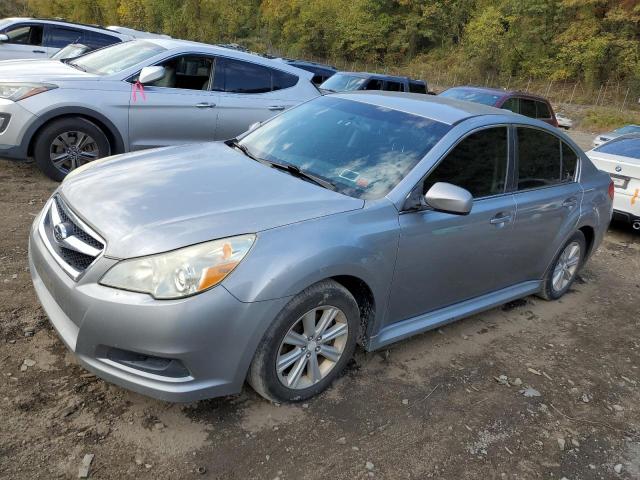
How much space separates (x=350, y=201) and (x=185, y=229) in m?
0.95

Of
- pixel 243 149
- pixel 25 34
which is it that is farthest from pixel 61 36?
pixel 243 149

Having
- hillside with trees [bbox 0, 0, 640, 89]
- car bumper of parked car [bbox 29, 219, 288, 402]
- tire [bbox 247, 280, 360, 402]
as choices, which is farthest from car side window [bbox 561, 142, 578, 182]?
hillside with trees [bbox 0, 0, 640, 89]

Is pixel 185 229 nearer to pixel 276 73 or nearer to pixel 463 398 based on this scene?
pixel 463 398

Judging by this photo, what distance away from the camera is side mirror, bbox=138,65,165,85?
5.77 metres

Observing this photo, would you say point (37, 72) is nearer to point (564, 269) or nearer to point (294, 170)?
point (294, 170)

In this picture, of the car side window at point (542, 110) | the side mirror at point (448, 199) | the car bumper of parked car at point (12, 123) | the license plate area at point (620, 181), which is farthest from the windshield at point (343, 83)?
the side mirror at point (448, 199)

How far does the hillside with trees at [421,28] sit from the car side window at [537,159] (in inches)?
1510

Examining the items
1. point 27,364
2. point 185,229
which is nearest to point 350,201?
point 185,229

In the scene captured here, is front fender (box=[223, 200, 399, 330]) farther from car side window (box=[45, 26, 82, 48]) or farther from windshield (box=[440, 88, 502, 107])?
car side window (box=[45, 26, 82, 48])

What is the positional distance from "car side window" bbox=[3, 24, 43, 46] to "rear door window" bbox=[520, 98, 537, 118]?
9.87m

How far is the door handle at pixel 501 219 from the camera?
3.62 m

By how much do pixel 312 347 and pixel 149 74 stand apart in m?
4.12

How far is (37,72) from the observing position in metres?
5.87

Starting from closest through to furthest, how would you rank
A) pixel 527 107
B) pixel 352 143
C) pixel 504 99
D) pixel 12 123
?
pixel 352 143 < pixel 12 123 < pixel 504 99 < pixel 527 107
